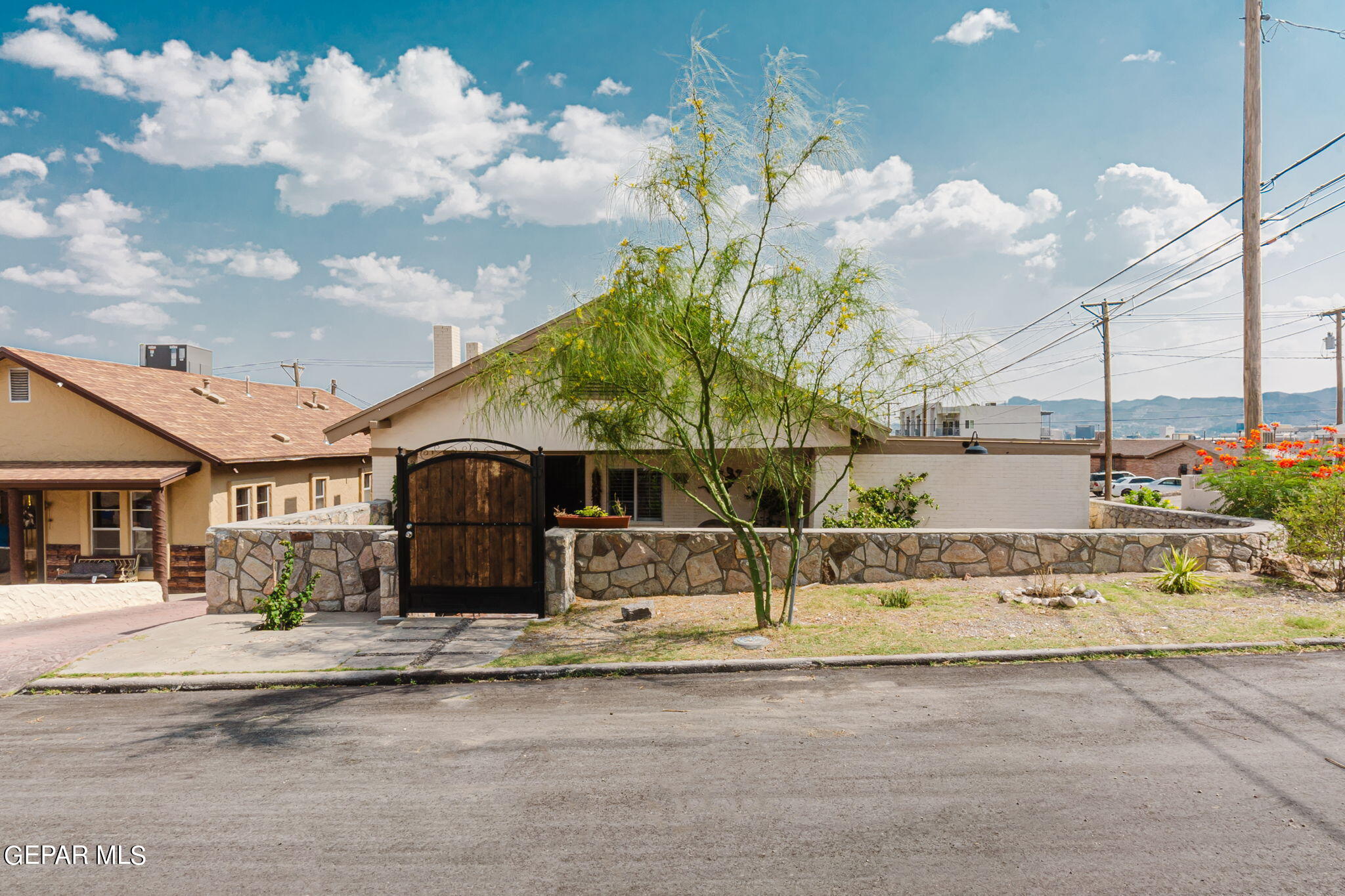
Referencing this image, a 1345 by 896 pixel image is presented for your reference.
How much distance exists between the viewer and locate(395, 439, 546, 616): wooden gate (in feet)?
30.7

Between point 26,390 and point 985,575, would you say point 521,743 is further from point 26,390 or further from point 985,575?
point 26,390

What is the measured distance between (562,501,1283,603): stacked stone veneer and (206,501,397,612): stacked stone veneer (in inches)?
121

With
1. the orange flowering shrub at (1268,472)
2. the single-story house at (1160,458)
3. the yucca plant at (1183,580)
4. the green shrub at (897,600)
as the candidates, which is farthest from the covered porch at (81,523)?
the single-story house at (1160,458)

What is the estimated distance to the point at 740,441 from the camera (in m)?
10.2

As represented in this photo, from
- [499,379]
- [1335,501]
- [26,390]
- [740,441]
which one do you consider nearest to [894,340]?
[740,441]

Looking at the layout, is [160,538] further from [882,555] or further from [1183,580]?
[1183,580]

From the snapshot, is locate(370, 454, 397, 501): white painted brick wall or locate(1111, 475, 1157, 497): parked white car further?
locate(1111, 475, 1157, 497): parked white car

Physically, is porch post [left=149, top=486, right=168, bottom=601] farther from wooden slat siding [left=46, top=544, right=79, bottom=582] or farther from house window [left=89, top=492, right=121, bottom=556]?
wooden slat siding [left=46, top=544, right=79, bottom=582]

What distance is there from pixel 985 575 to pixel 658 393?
20.2 ft

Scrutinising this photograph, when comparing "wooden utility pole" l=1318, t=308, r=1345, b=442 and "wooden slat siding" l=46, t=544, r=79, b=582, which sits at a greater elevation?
"wooden utility pole" l=1318, t=308, r=1345, b=442

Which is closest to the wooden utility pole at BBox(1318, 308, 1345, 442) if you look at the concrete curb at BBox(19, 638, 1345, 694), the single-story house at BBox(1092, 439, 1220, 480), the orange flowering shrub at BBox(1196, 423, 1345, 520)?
the single-story house at BBox(1092, 439, 1220, 480)

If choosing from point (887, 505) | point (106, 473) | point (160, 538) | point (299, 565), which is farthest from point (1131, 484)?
point (106, 473)

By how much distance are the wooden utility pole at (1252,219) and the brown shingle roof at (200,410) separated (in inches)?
867

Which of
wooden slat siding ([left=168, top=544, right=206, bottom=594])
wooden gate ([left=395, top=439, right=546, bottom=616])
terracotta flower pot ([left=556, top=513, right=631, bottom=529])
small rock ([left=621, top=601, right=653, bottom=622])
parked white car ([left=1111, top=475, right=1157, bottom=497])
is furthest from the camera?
parked white car ([left=1111, top=475, right=1157, bottom=497])
